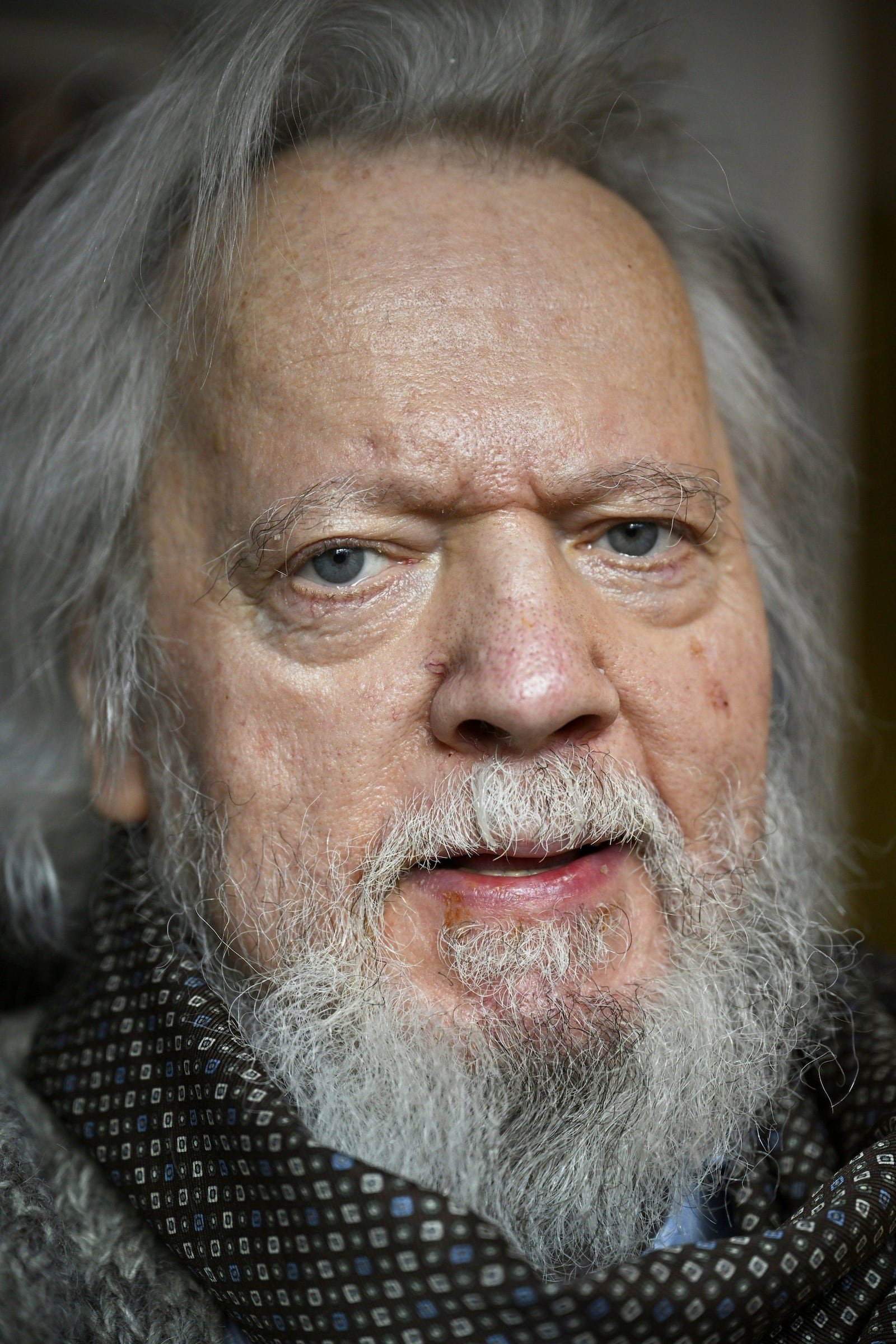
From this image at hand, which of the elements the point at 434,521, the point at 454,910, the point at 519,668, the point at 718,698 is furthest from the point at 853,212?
the point at 454,910

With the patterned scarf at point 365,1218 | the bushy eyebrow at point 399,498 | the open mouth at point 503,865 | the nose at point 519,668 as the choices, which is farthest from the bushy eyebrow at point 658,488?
the patterned scarf at point 365,1218

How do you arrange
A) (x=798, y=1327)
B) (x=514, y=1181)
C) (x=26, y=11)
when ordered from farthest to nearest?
(x=26, y=11), (x=514, y=1181), (x=798, y=1327)

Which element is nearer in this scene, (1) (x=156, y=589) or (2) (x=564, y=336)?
(2) (x=564, y=336)

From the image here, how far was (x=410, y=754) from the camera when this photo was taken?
3.78 ft

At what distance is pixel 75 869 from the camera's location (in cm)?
171

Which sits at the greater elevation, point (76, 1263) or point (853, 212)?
point (853, 212)

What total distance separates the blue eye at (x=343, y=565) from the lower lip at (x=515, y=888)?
334mm

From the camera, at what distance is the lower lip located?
1133 mm

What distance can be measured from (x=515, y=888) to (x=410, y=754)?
18 centimetres

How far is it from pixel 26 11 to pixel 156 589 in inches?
58.2

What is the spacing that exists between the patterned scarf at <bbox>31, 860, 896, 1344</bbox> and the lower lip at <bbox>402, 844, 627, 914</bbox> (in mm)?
258

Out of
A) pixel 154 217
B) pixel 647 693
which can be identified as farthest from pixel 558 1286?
pixel 154 217

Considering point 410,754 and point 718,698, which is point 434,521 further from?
point 718,698

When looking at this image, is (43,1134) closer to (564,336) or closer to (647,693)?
(647,693)
